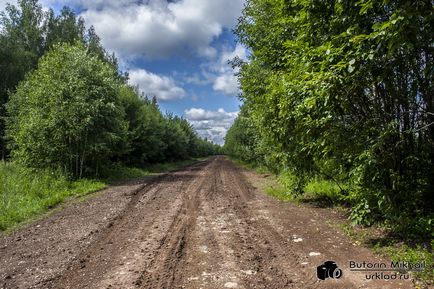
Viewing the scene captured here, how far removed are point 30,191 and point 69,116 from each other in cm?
584

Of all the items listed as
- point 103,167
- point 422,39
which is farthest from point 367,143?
point 103,167

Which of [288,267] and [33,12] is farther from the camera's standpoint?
[33,12]

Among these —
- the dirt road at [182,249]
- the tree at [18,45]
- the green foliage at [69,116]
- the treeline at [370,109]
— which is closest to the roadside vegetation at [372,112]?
the treeline at [370,109]

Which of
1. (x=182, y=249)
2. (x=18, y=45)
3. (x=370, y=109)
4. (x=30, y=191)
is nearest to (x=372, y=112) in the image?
(x=370, y=109)

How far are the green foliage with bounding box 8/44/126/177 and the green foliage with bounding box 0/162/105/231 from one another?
951 mm

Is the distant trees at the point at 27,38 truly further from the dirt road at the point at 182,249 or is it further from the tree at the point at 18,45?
the dirt road at the point at 182,249

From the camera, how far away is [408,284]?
184 inches

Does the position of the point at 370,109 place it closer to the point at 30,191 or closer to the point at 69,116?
the point at 30,191

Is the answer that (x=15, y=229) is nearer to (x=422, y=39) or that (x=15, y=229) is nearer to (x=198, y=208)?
(x=198, y=208)

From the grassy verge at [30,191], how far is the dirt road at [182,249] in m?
1.02

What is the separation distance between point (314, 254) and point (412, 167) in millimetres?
2681

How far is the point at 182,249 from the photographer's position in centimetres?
654

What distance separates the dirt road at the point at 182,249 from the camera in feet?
16.8

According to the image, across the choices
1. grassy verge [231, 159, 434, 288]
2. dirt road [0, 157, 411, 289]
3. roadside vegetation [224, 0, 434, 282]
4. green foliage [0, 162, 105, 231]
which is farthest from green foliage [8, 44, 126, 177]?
roadside vegetation [224, 0, 434, 282]
